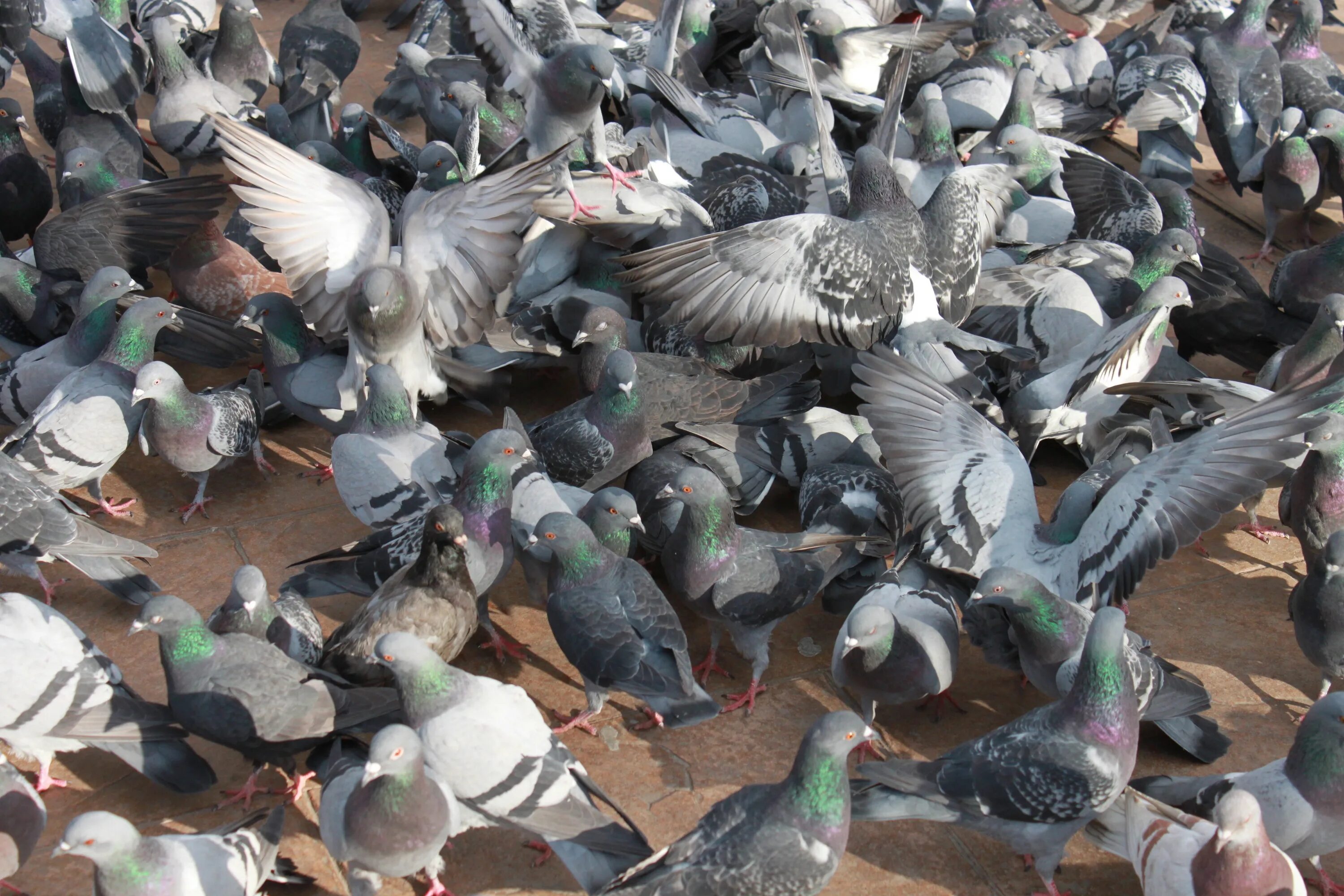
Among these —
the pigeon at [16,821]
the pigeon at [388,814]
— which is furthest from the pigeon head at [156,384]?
the pigeon at [388,814]

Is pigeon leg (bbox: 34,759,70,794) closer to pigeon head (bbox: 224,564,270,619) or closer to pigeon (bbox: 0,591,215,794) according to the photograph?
pigeon (bbox: 0,591,215,794)

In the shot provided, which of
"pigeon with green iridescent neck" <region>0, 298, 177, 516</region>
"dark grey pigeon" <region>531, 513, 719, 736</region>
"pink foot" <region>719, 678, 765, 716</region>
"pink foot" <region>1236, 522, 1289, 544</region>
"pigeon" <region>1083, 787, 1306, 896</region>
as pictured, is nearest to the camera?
"pigeon" <region>1083, 787, 1306, 896</region>

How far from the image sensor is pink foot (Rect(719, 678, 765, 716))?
5145mm

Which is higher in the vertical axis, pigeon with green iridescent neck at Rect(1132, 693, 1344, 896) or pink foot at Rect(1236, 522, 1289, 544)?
pigeon with green iridescent neck at Rect(1132, 693, 1344, 896)

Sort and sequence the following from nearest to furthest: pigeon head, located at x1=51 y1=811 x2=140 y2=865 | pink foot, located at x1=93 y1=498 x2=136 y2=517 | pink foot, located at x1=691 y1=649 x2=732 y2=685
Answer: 1. pigeon head, located at x1=51 y1=811 x2=140 y2=865
2. pink foot, located at x1=691 y1=649 x2=732 y2=685
3. pink foot, located at x1=93 y1=498 x2=136 y2=517

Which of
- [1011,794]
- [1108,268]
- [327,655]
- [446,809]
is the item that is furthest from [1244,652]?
[327,655]

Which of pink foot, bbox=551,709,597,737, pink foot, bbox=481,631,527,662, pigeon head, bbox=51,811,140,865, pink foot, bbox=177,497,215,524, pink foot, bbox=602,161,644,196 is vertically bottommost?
pink foot, bbox=177,497,215,524

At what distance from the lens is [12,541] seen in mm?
5172

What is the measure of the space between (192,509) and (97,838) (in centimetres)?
268

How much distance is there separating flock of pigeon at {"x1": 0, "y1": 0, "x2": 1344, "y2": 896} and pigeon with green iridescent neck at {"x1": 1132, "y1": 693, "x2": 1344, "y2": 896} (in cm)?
1

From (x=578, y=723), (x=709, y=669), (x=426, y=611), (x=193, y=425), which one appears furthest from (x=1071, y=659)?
(x=193, y=425)

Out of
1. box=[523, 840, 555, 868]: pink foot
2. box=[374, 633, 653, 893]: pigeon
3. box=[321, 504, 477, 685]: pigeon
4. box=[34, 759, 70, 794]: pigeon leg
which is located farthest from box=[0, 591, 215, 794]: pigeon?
box=[523, 840, 555, 868]: pink foot

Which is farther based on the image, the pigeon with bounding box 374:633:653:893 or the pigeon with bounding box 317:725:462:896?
the pigeon with bounding box 374:633:653:893

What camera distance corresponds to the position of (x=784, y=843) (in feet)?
12.8
